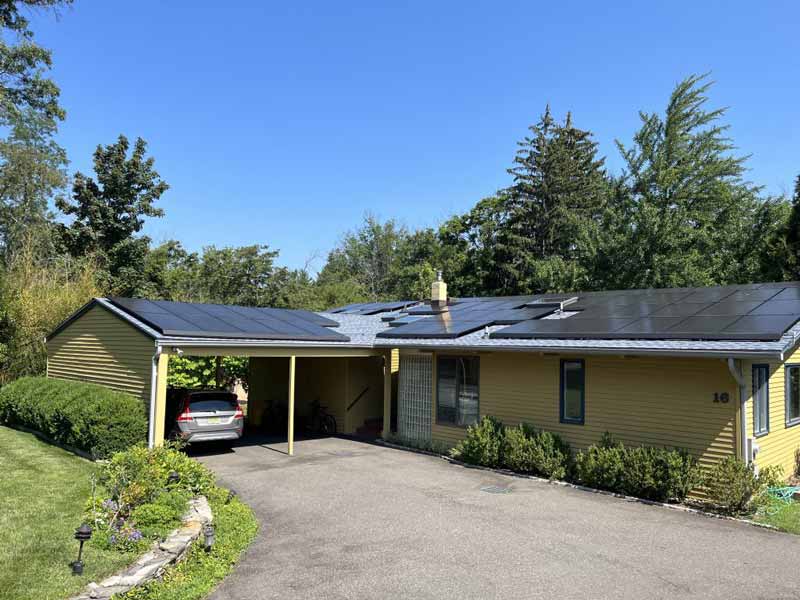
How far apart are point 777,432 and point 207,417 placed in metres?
11.4

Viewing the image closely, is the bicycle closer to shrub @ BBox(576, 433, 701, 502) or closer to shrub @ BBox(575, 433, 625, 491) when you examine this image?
shrub @ BBox(575, 433, 625, 491)

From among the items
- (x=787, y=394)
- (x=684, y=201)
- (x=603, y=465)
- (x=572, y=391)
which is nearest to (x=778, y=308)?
(x=787, y=394)

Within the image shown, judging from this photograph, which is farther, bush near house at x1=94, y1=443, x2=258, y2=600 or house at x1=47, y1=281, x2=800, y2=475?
house at x1=47, y1=281, x2=800, y2=475

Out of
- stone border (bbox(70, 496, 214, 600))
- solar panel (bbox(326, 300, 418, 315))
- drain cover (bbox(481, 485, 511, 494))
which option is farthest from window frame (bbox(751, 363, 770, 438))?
solar panel (bbox(326, 300, 418, 315))

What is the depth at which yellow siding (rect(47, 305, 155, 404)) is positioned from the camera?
1136cm

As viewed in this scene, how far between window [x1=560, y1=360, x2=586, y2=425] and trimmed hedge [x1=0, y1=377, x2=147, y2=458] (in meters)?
8.35

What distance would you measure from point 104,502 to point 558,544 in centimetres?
552

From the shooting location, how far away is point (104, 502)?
253 inches

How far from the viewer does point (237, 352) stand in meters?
11.6

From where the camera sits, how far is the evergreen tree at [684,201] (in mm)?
24047

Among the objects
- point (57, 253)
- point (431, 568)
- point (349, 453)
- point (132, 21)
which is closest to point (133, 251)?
point (57, 253)

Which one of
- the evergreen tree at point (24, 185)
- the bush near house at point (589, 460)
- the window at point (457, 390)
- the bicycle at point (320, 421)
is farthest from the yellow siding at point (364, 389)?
the evergreen tree at point (24, 185)

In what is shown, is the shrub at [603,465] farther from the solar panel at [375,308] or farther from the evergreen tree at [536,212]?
the evergreen tree at [536,212]

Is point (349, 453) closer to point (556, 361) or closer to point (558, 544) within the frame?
point (556, 361)
